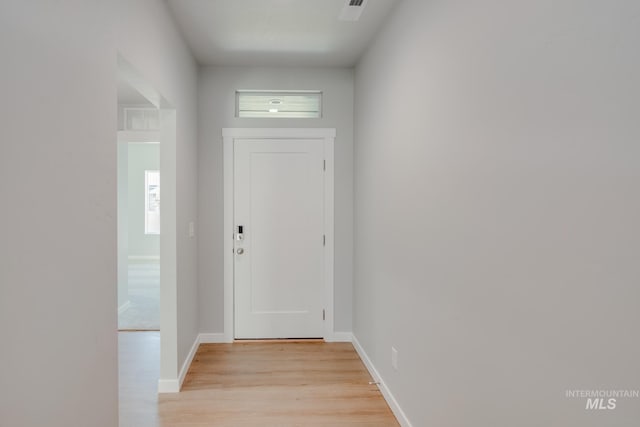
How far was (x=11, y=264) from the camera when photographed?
40.1 inches

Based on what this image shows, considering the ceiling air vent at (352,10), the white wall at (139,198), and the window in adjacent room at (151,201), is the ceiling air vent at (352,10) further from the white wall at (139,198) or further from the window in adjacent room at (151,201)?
the window in adjacent room at (151,201)

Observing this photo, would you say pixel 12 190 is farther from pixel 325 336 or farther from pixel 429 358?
pixel 325 336

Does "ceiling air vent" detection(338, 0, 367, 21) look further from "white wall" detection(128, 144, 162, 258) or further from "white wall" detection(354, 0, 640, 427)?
"white wall" detection(128, 144, 162, 258)

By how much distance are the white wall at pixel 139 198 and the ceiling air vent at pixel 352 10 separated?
6.84 metres

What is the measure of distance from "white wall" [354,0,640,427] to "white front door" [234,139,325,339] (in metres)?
1.47

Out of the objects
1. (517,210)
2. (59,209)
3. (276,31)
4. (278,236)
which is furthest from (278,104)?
(517,210)

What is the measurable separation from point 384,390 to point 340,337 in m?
1.13

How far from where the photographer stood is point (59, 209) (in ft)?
4.06

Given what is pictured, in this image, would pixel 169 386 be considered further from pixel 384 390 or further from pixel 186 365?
pixel 384 390

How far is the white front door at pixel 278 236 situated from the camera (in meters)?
3.71

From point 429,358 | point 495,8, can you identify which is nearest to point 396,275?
point 429,358

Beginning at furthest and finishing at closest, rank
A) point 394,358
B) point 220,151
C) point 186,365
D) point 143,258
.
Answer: point 143,258, point 220,151, point 186,365, point 394,358

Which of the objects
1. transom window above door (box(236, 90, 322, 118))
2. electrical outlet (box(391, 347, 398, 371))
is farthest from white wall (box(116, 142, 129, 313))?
electrical outlet (box(391, 347, 398, 371))

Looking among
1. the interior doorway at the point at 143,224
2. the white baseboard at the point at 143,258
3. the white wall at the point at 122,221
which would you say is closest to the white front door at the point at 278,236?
the white wall at the point at 122,221
